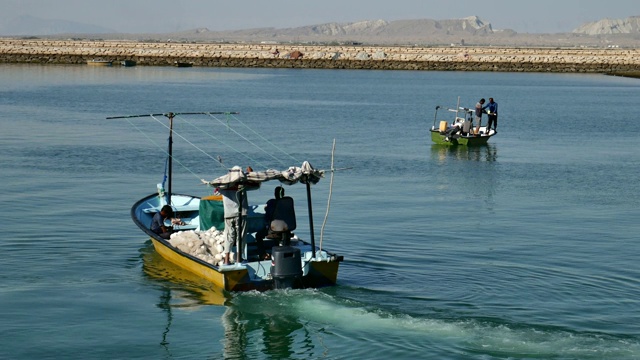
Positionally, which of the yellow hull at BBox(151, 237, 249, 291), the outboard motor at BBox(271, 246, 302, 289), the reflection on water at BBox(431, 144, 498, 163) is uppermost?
the reflection on water at BBox(431, 144, 498, 163)

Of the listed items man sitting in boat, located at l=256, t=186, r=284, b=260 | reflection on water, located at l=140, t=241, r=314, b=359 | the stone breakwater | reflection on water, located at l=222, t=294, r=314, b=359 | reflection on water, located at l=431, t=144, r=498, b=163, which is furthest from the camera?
the stone breakwater

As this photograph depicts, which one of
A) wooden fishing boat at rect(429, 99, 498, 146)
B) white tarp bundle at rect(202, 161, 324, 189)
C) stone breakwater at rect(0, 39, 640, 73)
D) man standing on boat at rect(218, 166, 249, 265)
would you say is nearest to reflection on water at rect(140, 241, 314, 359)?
man standing on boat at rect(218, 166, 249, 265)

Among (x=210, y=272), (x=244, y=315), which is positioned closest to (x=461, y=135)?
(x=210, y=272)

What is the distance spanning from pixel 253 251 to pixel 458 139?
26.7 metres

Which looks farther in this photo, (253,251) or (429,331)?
(253,251)

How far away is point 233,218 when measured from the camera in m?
19.8

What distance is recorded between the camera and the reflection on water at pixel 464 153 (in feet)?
141

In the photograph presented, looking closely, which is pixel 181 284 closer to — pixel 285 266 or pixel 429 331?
pixel 285 266

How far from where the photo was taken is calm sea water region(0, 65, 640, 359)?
1773 cm

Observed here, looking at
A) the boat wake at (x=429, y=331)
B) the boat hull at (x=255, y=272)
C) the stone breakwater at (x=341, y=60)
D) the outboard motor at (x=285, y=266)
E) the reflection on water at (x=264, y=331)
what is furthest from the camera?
the stone breakwater at (x=341, y=60)

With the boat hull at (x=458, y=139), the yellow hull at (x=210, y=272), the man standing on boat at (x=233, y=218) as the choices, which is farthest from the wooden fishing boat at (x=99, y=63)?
the man standing on boat at (x=233, y=218)

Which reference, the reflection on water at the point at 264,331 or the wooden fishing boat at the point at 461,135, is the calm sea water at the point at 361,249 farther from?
the wooden fishing boat at the point at 461,135

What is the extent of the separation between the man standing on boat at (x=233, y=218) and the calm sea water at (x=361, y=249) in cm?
110

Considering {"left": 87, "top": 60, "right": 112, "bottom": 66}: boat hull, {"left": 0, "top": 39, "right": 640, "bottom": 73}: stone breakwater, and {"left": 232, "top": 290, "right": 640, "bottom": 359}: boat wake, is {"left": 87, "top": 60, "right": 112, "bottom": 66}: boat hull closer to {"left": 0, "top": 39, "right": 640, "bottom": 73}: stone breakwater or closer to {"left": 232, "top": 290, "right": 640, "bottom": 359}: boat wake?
{"left": 0, "top": 39, "right": 640, "bottom": 73}: stone breakwater
